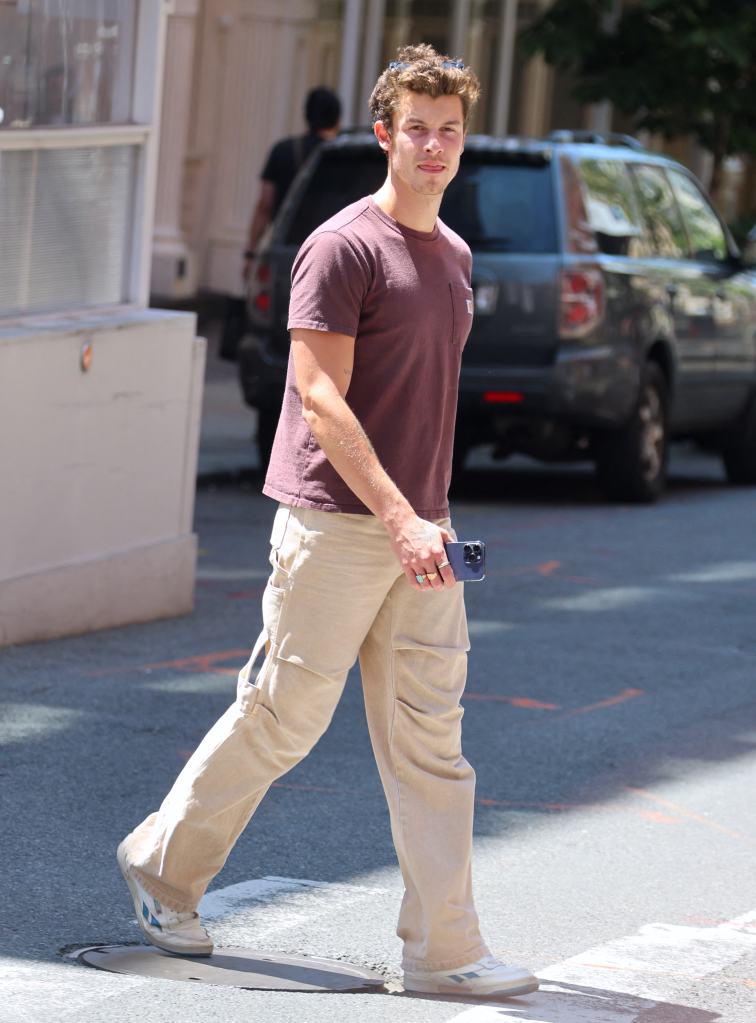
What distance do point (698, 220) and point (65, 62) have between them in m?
6.74

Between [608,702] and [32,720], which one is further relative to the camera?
[608,702]

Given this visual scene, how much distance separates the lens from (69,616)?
25.9 ft

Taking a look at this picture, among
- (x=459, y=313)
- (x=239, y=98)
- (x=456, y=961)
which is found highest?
(x=239, y=98)

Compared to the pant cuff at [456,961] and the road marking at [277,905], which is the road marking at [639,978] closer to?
the pant cuff at [456,961]

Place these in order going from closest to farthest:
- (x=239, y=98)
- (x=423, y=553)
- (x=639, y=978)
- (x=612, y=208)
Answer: (x=423, y=553)
(x=639, y=978)
(x=612, y=208)
(x=239, y=98)

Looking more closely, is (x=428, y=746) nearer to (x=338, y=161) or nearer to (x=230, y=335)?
(x=338, y=161)

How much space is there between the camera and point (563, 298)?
11711mm

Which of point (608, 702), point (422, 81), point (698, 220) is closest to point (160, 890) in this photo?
point (422, 81)

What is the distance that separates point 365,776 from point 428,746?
193 centimetres

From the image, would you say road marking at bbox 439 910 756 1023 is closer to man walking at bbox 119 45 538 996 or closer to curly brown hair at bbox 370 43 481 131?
man walking at bbox 119 45 538 996

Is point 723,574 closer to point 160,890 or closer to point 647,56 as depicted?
point 160,890

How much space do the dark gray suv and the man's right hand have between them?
748cm

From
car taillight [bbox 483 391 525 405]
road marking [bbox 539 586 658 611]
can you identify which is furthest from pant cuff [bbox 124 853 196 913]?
car taillight [bbox 483 391 525 405]

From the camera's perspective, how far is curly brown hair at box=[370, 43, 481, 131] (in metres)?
4.34
